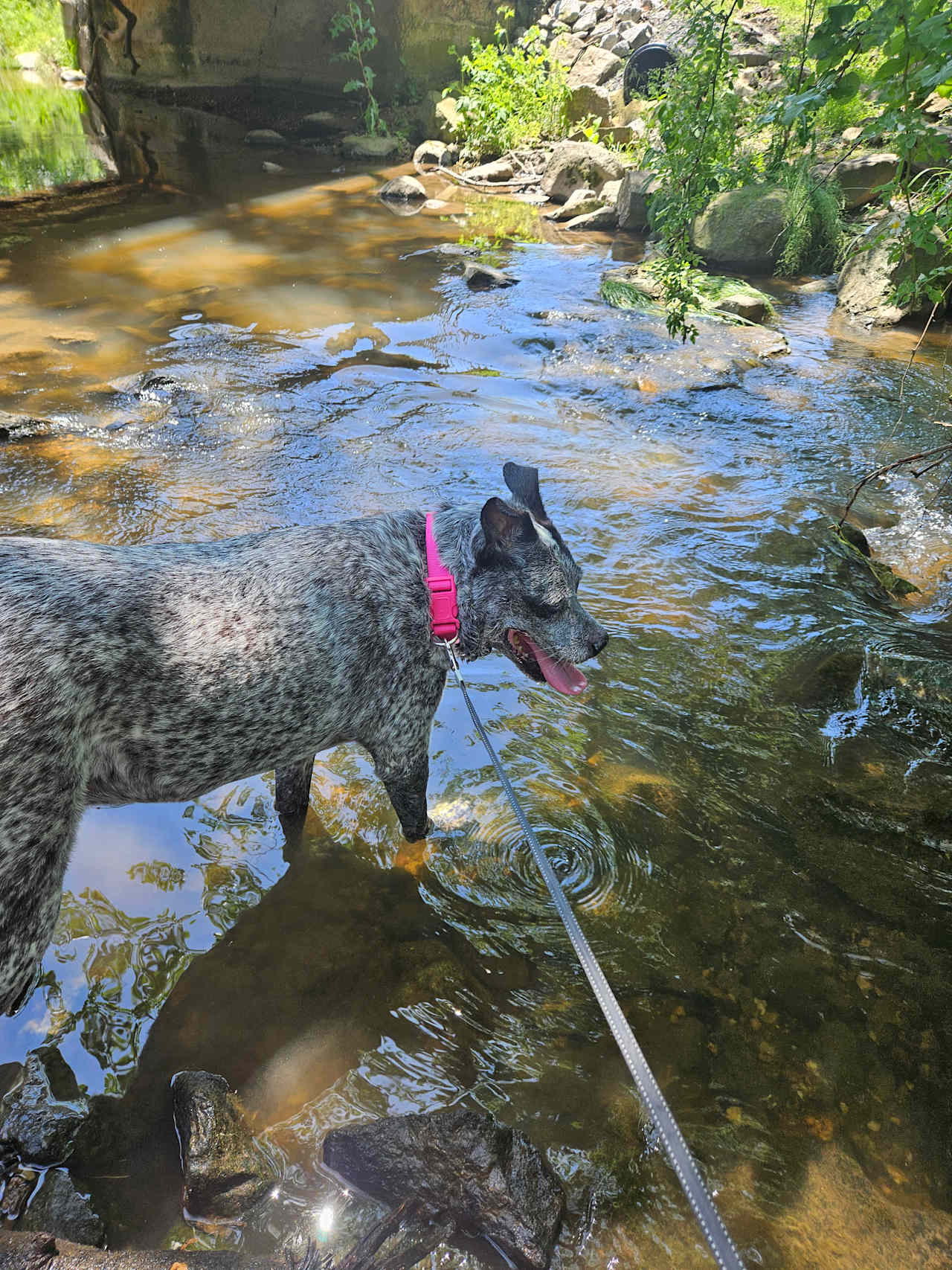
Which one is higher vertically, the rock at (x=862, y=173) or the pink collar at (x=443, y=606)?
the rock at (x=862, y=173)

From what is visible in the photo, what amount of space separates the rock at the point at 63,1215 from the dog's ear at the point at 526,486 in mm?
3167

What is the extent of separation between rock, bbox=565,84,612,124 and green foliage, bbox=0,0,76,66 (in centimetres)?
1259

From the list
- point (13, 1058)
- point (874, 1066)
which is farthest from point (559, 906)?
point (13, 1058)

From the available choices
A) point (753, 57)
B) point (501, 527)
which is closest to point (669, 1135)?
point (501, 527)

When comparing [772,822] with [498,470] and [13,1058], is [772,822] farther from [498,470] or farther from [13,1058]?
[498,470]

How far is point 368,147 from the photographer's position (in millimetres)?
20406

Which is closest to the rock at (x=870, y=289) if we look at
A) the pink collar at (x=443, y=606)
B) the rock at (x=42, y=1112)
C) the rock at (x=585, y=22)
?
the pink collar at (x=443, y=606)

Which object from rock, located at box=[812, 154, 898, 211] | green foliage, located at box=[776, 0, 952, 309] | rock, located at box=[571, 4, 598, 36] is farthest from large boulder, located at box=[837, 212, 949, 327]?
rock, located at box=[571, 4, 598, 36]

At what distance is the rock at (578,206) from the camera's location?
1586 centimetres

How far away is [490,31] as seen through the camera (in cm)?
2325

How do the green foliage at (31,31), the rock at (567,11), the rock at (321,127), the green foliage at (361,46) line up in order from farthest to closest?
the rock at (567,11) → the rock at (321,127) → the green foliage at (31,31) → the green foliage at (361,46)

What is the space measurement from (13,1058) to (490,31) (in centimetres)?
2769

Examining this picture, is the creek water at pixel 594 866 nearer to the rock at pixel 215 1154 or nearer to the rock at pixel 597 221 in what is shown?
the rock at pixel 215 1154

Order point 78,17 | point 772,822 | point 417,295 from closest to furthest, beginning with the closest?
point 772,822
point 417,295
point 78,17
